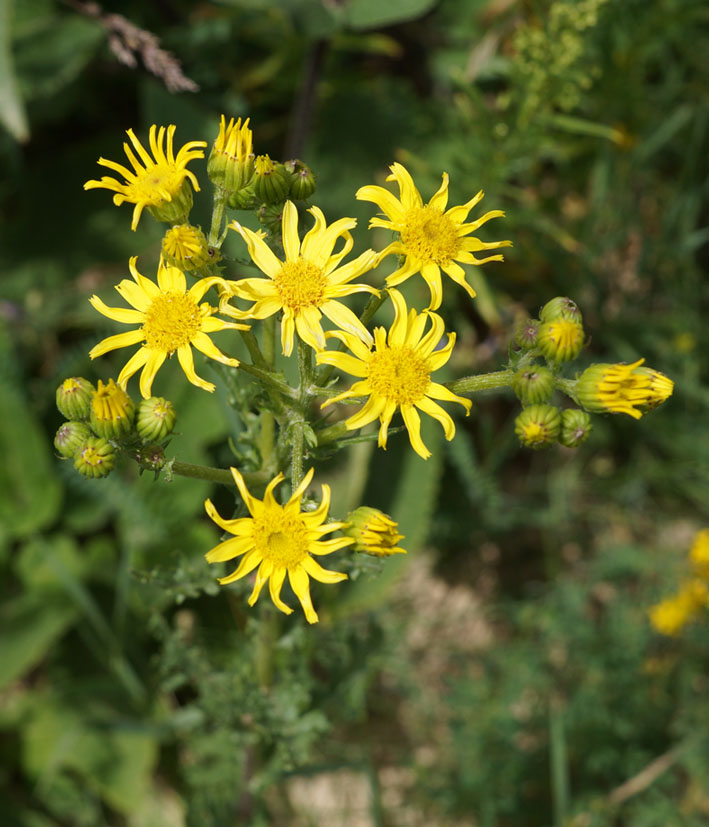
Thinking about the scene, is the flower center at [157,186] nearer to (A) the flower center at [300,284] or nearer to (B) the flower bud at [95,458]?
(A) the flower center at [300,284]

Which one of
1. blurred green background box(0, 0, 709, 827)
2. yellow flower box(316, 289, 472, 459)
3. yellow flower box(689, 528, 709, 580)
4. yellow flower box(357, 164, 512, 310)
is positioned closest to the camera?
yellow flower box(316, 289, 472, 459)

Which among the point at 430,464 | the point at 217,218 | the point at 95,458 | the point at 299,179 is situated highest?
the point at 430,464

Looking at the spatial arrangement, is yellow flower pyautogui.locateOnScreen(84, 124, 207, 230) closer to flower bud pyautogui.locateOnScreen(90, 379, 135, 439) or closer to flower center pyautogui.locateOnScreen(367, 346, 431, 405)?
flower bud pyautogui.locateOnScreen(90, 379, 135, 439)

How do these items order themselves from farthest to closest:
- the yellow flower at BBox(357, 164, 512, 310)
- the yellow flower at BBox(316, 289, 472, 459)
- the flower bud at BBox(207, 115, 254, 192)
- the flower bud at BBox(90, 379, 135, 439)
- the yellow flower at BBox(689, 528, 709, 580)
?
the yellow flower at BBox(689, 528, 709, 580) → the yellow flower at BBox(357, 164, 512, 310) → the flower bud at BBox(207, 115, 254, 192) → the yellow flower at BBox(316, 289, 472, 459) → the flower bud at BBox(90, 379, 135, 439)

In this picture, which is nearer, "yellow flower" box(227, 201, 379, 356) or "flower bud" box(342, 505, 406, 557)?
"flower bud" box(342, 505, 406, 557)

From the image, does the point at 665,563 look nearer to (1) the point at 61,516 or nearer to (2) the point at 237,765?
(2) the point at 237,765

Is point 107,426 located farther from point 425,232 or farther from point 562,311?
point 562,311

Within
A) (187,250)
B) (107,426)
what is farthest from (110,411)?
(187,250)

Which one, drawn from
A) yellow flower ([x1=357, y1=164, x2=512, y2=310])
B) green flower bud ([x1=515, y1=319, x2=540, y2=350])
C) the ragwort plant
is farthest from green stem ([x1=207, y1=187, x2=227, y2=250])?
green flower bud ([x1=515, y1=319, x2=540, y2=350])
